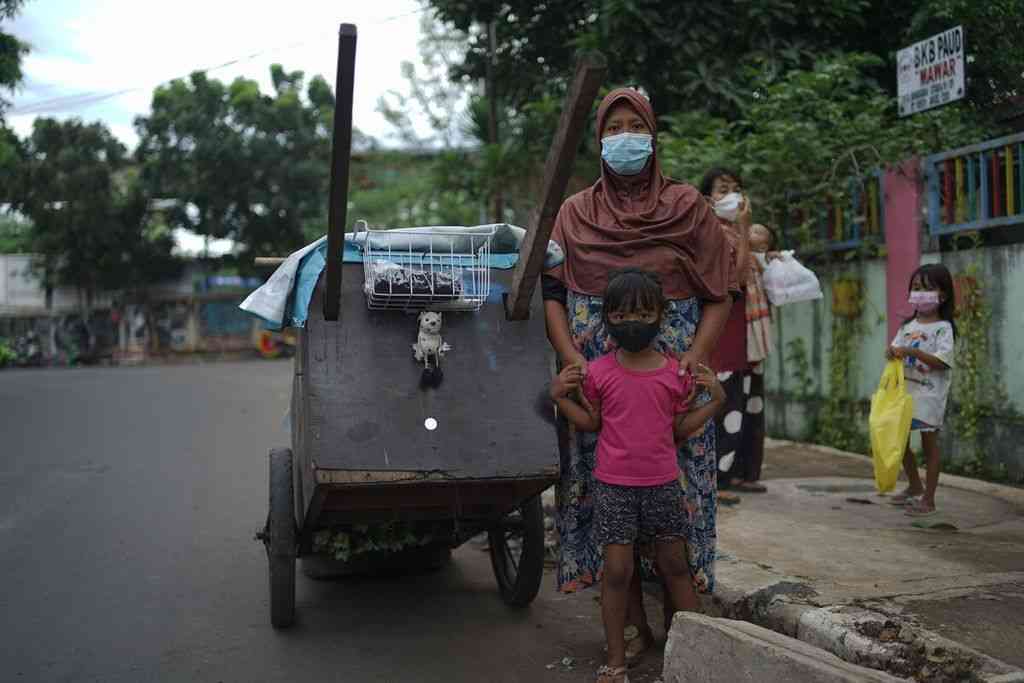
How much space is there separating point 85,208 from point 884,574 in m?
31.1

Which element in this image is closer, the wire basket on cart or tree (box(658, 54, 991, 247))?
the wire basket on cart

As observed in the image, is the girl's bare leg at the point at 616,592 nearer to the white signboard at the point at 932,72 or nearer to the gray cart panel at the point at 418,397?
the gray cart panel at the point at 418,397

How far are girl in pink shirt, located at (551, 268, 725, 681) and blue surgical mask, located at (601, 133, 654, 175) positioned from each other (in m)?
0.39

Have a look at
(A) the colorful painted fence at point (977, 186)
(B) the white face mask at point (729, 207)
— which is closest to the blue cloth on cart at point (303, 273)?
(B) the white face mask at point (729, 207)

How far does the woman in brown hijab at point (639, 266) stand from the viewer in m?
3.34

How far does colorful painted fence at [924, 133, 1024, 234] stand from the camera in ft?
20.3

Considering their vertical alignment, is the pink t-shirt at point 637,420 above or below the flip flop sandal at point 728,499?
above

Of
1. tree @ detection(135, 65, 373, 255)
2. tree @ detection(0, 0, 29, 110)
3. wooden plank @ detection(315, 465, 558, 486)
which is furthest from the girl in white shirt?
tree @ detection(135, 65, 373, 255)

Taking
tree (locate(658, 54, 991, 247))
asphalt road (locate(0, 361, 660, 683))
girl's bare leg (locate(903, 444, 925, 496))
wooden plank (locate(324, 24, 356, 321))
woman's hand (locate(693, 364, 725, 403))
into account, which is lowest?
asphalt road (locate(0, 361, 660, 683))

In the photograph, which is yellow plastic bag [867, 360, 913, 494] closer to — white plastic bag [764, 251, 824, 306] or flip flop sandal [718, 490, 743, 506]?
white plastic bag [764, 251, 824, 306]

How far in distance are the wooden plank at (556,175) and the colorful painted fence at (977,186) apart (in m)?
4.15

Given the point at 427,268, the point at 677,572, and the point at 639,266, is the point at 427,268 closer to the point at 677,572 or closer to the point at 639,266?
the point at 639,266

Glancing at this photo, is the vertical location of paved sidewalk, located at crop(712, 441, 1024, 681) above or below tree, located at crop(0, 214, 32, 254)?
below

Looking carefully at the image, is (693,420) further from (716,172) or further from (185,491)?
(185,491)
